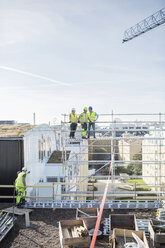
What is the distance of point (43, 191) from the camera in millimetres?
16281

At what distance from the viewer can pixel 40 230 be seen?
28.2 feet

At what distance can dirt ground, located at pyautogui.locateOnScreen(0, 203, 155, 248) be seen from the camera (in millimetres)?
7715

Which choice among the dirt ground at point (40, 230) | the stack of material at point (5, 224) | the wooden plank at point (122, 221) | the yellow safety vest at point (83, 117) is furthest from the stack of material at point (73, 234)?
the yellow safety vest at point (83, 117)

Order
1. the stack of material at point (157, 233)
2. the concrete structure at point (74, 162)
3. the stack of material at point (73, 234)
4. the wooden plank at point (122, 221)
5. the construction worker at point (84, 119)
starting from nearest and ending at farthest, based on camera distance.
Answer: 1. the stack of material at point (73, 234)
2. the stack of material at point (157, 233)
3. the wooden plank at point (122, 221)
4. the construction worker at point (84, 119)
5. the concrete structure at point (74, 162)

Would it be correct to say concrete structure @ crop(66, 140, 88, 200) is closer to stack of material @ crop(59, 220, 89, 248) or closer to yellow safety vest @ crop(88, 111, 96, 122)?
yellow safety vest @ crop(88, 111, 96, 122)

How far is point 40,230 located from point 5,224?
121 cm

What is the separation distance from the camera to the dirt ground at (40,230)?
7715 millimetres

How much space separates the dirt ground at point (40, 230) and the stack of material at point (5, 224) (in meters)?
0.20

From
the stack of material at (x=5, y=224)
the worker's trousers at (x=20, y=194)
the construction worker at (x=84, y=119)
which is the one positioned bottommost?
the stack of material at (x=5, y=224)

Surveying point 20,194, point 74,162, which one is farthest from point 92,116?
point 20,194

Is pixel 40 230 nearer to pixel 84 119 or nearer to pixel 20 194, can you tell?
pixel 20 194

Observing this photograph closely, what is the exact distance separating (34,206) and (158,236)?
5.46 metres

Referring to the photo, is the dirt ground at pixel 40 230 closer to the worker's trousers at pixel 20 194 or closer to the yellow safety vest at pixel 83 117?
the worker's trousers at pixel 20 194

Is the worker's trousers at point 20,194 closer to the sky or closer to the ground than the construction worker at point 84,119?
closer to the ground
